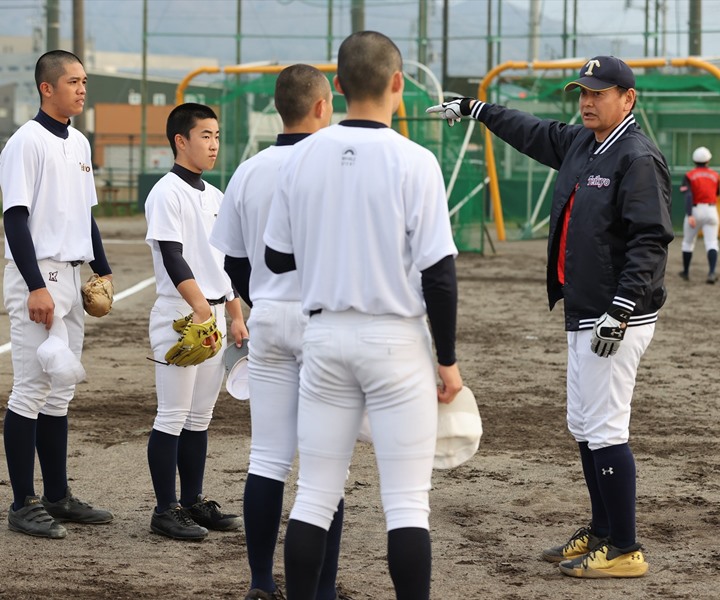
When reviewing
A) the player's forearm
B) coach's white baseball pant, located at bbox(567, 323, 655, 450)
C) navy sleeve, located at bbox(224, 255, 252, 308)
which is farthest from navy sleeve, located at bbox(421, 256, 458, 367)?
the player's forearm

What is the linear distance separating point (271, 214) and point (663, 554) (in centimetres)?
241

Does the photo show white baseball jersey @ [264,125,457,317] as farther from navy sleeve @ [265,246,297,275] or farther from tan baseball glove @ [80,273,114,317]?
tan baseball glove @ [80,273,114,317]

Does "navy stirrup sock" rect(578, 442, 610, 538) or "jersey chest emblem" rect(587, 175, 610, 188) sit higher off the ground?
"jersey chest emblem" rect(587, 175, 610, 188)

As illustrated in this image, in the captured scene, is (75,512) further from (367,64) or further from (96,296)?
(367,64)

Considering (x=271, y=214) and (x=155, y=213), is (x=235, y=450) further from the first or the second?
(x=271, y=214)

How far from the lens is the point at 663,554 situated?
5.07m

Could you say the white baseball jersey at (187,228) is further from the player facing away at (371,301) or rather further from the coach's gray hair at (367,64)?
the coach's gray hair at (367,64)

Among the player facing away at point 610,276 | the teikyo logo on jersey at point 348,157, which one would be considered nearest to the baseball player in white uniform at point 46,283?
the teikyo logo on jersey at point 348,157

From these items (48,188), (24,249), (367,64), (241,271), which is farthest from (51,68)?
(367,64)

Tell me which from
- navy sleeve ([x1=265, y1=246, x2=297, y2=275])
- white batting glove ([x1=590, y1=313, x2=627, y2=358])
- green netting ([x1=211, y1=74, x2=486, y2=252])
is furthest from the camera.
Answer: green netting ([x1=211, y1=74, x2=486, y2=252])

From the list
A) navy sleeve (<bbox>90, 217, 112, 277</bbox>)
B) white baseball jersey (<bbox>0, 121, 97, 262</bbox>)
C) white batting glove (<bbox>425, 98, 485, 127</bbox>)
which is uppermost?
white batting glove (<bbox>425, 98, 485, 127</bbox>)

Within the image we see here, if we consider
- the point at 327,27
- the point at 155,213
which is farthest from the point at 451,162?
the point at 155,213

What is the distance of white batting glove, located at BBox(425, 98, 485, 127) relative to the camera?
536 centimetres

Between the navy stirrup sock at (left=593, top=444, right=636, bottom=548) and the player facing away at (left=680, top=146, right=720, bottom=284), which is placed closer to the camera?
the navy stirrup sock at (left=593, top=444, right=636, bottom=548)
